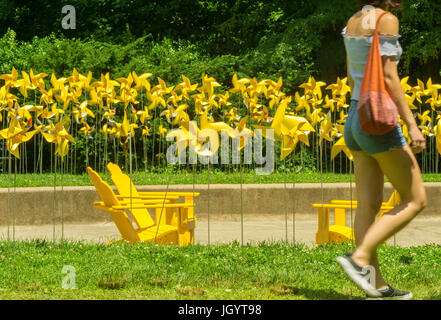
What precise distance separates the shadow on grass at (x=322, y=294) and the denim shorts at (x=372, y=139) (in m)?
0.92

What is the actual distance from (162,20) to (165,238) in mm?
14964

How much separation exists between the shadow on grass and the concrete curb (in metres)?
4.99

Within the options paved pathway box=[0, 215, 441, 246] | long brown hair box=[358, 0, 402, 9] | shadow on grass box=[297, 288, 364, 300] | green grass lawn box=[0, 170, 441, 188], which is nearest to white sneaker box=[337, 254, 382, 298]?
shadow on grass box=[297, 288, 364, 300]

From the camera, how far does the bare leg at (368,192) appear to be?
12.5 feet

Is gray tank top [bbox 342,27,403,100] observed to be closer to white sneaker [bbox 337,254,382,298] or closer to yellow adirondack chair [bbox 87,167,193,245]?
white sneaker [bbox 337,254,382,298]

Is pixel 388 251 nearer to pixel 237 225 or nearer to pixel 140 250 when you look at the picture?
pixel 140 250

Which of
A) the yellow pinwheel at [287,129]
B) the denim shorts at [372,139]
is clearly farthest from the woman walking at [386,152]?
the yellow pinwheel at [287,129]

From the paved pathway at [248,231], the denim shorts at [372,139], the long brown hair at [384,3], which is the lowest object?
the paved pathway at [248,231]

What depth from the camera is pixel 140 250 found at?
5.87 meters

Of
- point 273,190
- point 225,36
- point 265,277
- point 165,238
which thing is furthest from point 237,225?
point 225,36

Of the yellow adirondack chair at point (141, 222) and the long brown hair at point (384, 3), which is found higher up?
the long brown hair at point (384, 3)

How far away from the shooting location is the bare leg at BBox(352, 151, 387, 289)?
3.80 meters

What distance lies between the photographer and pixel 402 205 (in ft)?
11.9

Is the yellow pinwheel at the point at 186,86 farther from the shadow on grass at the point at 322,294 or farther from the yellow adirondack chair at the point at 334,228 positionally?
the shadow on grass at the point at 322,294
